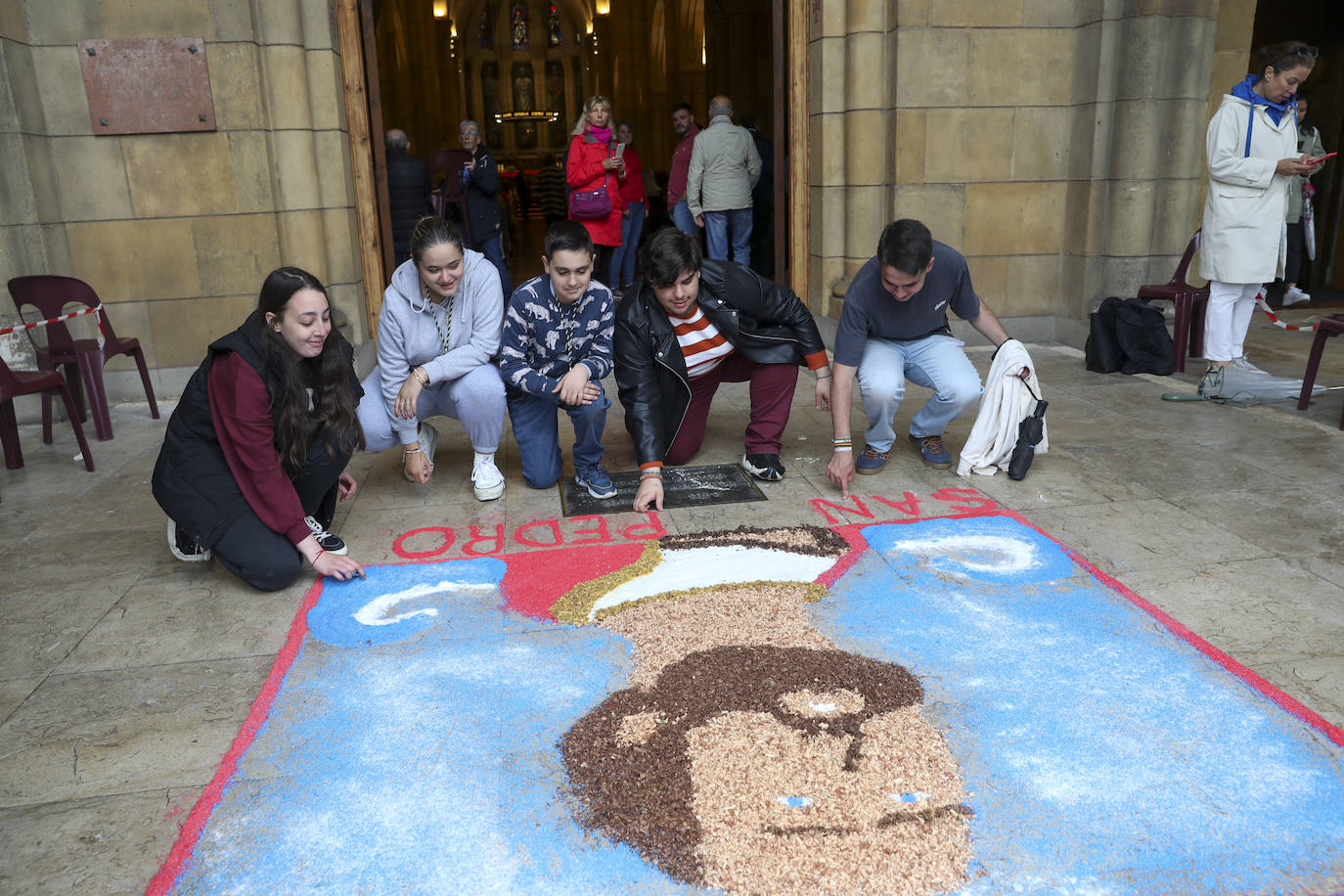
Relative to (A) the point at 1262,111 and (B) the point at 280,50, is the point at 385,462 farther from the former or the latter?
(A) the point at 1262,111

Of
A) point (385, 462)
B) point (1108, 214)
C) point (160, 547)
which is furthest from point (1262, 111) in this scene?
point (160, 547)

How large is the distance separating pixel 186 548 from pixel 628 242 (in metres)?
5.92

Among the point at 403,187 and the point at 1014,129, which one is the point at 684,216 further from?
the point at 1014,129

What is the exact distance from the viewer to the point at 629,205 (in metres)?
8.57

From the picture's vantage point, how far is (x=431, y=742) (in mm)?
2410

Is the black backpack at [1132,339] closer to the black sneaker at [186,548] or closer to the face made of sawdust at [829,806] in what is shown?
the face made of sawdust at [829,806]

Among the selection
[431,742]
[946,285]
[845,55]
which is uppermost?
[845,55]

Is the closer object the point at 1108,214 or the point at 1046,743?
the point at 1046,743

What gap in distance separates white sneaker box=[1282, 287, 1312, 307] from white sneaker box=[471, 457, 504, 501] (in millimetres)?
7349

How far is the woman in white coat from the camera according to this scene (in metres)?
5.19

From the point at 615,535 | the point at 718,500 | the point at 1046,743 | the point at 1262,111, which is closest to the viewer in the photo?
the point at 1046,743

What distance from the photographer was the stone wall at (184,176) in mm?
5688

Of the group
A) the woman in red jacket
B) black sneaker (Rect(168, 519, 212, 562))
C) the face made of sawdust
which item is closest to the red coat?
the woman in red jacket

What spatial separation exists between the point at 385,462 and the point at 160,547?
1.20 metres
